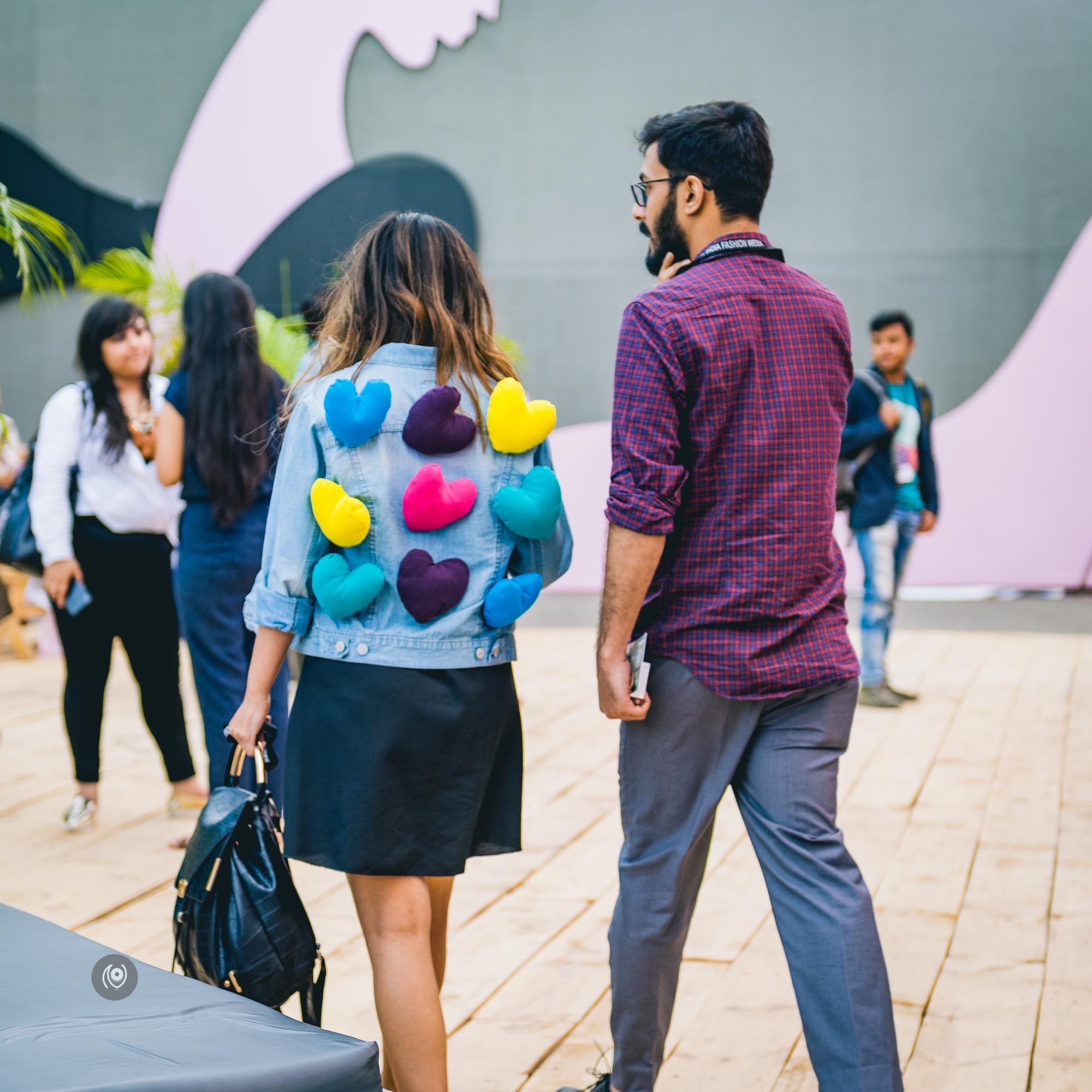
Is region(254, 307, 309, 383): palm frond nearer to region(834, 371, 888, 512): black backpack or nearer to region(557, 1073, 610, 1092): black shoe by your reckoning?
region(834, 371, 888, 512): black backpack

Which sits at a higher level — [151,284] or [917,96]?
[917,96]

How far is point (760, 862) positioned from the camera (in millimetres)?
1917

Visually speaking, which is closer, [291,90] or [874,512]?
[874,512]

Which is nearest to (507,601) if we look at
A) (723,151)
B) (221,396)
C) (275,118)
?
(723,151)

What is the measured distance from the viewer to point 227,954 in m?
1.92

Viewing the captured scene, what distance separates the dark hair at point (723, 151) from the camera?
191 centimetres

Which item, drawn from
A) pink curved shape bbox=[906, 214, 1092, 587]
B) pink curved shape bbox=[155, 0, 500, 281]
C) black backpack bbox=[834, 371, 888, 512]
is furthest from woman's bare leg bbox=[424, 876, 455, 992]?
pink curved shape bbox=[155, 0, 500, 281]

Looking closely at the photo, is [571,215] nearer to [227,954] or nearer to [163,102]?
[163,102]

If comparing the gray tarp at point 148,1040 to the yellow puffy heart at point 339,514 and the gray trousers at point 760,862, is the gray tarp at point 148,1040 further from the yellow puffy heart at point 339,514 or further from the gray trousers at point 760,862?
the yellow puffy heart at point 339,514

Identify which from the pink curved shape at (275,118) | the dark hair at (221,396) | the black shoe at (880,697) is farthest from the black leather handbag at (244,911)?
the pink curved shape at (275,118)

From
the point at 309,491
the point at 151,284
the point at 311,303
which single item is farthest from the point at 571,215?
the point at 309,491

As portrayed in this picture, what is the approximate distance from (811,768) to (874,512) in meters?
3.85

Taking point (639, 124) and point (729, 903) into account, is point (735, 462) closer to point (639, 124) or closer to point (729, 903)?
point (729, 903)

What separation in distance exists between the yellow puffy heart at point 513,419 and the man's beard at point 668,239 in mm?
277
